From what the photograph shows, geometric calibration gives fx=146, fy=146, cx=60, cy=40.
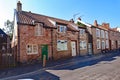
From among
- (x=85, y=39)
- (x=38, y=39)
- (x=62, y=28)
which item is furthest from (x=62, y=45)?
(x=85, y=39)

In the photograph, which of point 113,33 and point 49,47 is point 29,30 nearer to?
point 49,47

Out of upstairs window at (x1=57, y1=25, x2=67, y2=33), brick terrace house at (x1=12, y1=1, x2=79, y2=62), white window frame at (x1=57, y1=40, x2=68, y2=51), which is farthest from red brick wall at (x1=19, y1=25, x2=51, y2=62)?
upstairs window at (x1=57, y1=25, x2=67, y2=33)

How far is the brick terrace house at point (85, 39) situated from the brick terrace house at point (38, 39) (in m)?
3.57

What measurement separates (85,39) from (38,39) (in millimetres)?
13347

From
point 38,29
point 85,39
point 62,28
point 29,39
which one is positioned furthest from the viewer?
point 85,39

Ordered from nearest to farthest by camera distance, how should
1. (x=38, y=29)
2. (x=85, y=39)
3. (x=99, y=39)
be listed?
(x=38, y=29), (x=85, y=39), (x=99, y=39)

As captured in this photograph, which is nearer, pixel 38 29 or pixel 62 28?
pixel 38 29

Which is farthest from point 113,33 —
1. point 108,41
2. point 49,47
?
point 49,47

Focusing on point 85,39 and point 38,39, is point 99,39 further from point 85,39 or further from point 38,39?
point 38,39

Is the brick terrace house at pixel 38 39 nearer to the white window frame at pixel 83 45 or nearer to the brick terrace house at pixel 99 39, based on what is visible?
the white window frame at pixel 83 45

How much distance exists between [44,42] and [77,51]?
8.86 metres

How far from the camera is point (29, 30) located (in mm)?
18953

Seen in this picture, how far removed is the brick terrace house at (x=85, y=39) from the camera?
94.5 feet

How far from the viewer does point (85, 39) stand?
30.3 metres
